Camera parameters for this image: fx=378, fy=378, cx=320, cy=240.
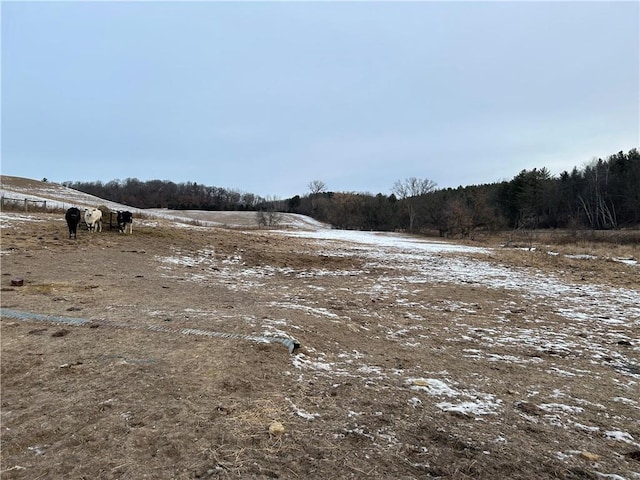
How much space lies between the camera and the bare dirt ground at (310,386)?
266 cm

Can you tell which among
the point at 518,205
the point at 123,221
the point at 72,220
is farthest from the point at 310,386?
the point at 518,205

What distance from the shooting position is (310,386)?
3.96 m

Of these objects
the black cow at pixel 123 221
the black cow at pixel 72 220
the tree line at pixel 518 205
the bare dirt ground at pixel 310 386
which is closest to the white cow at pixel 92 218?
the black cow at pixel 123 221

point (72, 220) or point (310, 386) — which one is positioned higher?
point (72, 220)

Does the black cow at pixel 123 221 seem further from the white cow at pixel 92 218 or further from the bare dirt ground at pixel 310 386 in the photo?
the bare dirt ground at pixel 310 386

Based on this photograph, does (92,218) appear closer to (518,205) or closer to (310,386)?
(310,386)

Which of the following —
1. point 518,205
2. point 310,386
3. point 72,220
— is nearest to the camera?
point 310,386

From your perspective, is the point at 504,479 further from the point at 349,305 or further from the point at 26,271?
the point at 26,271

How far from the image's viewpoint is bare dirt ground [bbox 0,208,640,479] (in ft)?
8.73

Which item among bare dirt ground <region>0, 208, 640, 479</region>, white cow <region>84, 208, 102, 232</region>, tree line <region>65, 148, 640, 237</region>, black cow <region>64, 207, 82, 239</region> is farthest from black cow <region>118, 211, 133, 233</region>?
tree line <region>65, 148, 640, 237</region>

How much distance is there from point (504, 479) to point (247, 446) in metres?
1.78

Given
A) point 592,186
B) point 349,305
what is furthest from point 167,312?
point 592,186

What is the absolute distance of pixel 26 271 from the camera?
369 inches

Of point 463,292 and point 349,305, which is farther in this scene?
point 463,292
